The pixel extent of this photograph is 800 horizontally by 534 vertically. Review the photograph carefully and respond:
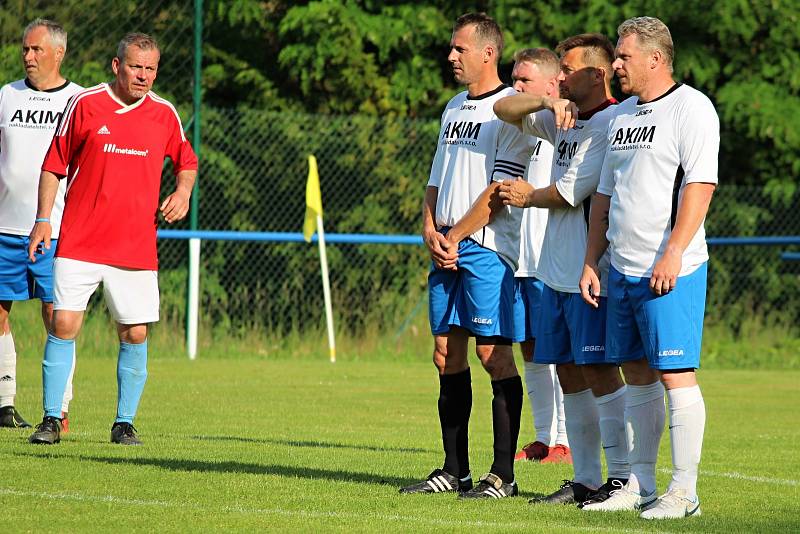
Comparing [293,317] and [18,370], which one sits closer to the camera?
[18,370]

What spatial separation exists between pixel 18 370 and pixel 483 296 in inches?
331

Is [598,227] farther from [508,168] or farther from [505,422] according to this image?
[505,422]

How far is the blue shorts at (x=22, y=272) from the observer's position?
983cm

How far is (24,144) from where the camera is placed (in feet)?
32.4

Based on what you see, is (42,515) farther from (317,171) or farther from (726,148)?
(726,148)

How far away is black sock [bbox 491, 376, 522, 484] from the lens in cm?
700

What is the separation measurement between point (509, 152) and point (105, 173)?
2.93m

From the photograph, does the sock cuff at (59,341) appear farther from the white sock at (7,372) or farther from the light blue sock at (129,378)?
the white sock at (7,372)

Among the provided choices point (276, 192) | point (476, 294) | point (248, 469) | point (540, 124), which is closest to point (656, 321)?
point (476, 294)

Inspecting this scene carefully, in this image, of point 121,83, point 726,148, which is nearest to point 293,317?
point 726,148

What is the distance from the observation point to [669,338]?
6.27 m

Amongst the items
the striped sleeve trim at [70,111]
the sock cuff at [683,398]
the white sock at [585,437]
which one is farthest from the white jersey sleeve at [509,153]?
the striped sleeve trim at [70,111]

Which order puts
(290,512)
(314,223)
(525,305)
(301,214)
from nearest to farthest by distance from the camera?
(290,512) → (525,305) → (314,223) → (301,214)

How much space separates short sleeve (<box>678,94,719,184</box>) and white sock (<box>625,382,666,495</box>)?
40.8 inches
